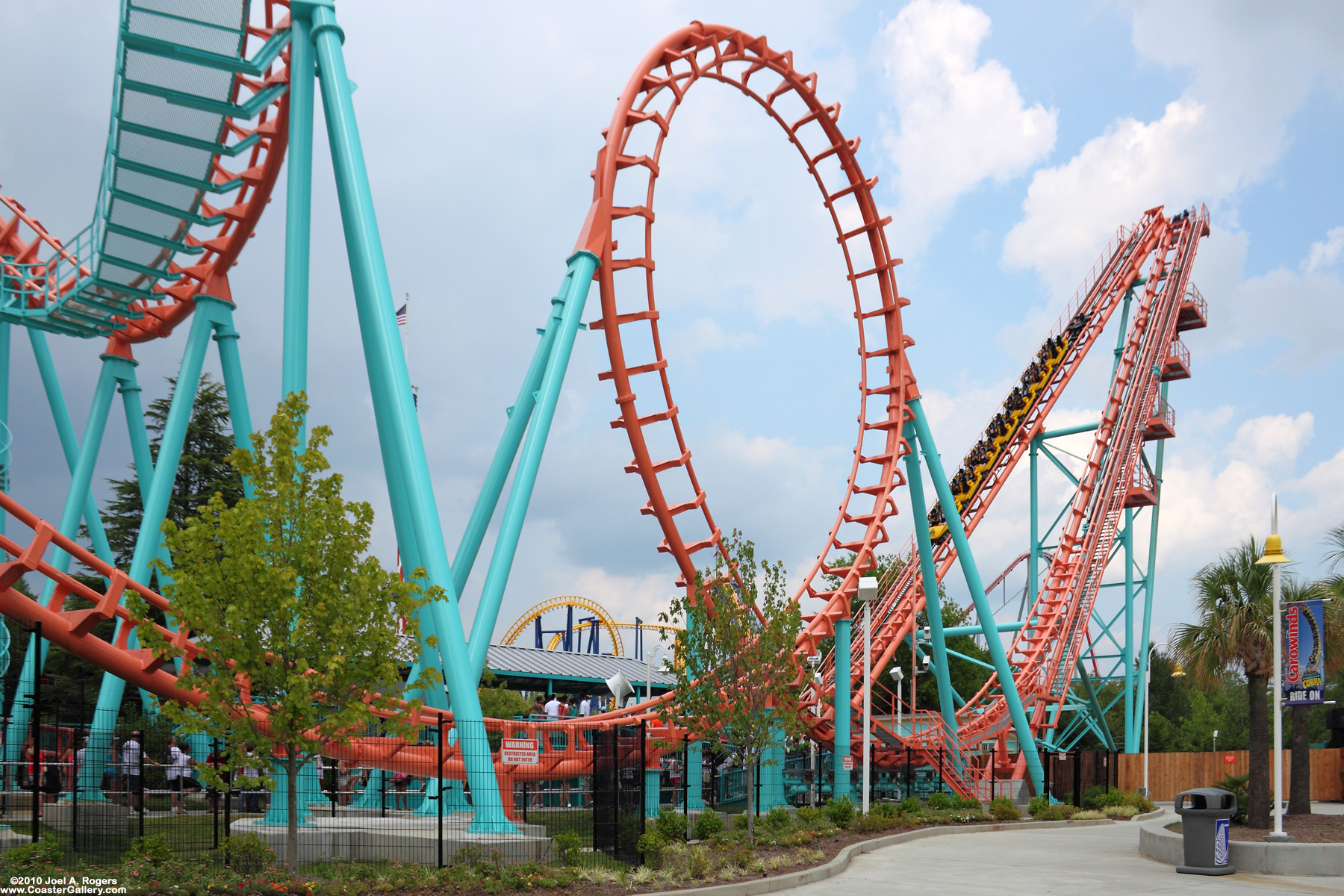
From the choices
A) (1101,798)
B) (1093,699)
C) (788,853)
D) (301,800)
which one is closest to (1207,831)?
(788,853)

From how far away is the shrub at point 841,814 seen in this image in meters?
21.6

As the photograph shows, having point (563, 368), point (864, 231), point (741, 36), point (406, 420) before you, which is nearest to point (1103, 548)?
point (864, 231)

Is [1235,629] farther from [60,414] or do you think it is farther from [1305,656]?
[60,414]

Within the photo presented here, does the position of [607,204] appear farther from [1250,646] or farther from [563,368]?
[1250,646]

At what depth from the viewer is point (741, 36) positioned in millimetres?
26812

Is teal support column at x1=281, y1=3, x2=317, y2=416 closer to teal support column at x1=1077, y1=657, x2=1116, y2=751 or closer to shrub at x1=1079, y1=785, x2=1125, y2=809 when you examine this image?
shrub at x1=1079, y1=785, x2=1125, y2=809

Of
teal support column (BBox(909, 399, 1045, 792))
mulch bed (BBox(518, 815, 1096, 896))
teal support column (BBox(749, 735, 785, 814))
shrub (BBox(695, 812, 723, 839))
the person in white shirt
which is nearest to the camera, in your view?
mulch bed (BBox(518, 815, 1096, 896))

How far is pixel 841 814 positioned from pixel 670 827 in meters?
5.99

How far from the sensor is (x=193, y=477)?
1890 inches

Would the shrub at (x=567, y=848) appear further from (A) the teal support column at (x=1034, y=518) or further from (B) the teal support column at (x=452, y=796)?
(A) the teal support column at (x=1034, y=518)

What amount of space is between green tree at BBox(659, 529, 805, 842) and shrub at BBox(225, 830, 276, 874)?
772 cm

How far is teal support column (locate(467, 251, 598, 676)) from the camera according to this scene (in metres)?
17.4

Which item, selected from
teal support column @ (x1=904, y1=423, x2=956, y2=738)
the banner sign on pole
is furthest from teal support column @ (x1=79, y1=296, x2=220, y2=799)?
the banner sign on pole

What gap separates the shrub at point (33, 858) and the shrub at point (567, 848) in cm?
547
